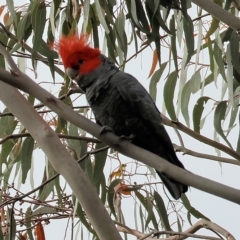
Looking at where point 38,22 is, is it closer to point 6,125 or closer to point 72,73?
point 72,73

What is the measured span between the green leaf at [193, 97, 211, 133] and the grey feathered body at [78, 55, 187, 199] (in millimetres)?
251

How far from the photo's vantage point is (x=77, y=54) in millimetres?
1679

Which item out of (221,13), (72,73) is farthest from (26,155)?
(221,13)

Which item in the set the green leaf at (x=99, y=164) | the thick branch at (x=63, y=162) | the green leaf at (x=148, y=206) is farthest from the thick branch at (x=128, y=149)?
the green leaf at (x=148, y=206)

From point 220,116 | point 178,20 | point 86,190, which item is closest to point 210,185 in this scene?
point 86,190

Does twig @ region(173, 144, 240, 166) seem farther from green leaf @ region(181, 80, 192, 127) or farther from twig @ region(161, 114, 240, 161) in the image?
green leaf @ region(181, 80, 192, 127)

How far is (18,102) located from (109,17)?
0.45 meters

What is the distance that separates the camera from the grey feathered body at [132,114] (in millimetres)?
1521

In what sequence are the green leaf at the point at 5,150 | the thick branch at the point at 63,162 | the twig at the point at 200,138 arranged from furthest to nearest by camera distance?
the green leaf at the point at 5,150
the twig at the point at 200,138
the thick branch at the point at 63,162

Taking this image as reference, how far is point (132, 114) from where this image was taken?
1552 mm

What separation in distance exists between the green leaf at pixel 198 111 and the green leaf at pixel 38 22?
22.6 inches

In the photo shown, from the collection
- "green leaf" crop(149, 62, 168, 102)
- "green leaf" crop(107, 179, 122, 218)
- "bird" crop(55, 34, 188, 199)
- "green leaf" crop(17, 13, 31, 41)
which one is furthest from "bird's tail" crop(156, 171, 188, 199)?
"green leaf" crop(17, 13, 31, 41)

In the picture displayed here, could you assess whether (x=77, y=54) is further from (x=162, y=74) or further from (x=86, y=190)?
(x=86, y=190)

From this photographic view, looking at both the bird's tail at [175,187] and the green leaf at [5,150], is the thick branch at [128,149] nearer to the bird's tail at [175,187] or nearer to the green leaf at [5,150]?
the bird's tail at [175,187]
